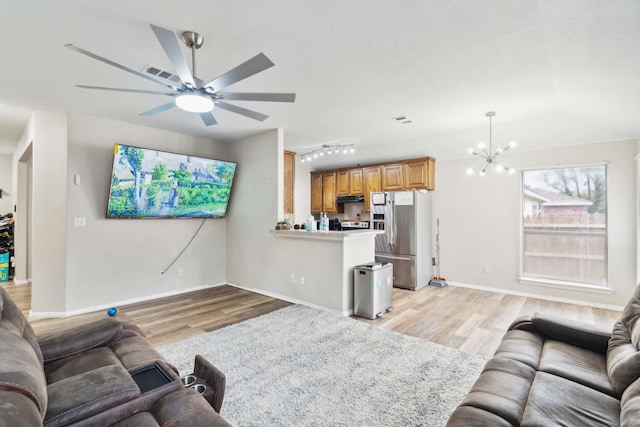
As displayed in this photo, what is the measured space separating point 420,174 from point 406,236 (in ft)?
3.93

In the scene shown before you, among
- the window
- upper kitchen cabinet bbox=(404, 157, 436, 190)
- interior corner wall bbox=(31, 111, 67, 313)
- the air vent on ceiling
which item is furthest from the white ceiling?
upper kitchen cabinet bbox=(404, 157, 436, 190)

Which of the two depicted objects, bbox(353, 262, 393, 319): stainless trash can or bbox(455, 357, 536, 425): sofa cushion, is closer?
bbox(455, 357, 536, 425): sofa cushion

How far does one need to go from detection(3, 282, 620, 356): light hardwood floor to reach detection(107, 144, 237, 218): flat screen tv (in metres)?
1.33

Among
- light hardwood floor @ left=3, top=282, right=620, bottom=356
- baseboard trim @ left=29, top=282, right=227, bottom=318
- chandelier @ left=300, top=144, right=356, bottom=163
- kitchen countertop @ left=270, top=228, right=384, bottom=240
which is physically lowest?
light hardwood floor @ left=3, top=282, right=620, bottom=356

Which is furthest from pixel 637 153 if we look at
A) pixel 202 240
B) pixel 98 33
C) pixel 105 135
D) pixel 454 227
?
pixel 105 135

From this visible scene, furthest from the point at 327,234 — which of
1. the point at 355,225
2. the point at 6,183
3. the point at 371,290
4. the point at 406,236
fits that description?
the point at 6,183

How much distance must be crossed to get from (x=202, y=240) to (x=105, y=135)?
6.83 ft

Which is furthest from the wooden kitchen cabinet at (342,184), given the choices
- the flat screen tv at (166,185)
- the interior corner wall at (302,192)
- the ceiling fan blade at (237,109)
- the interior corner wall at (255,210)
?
the ceiling fan blade at (237,109)

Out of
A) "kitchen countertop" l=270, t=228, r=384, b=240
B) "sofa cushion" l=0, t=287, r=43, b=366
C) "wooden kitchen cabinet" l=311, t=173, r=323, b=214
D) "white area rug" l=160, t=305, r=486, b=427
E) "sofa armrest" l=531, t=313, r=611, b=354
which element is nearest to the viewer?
"sofa cushion" l=0, t=287, r=43, b=366

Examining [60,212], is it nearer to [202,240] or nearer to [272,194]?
[202,240]

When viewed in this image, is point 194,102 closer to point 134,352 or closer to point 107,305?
point 134,352

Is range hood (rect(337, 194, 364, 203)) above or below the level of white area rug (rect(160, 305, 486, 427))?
above

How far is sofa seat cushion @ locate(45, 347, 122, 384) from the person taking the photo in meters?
1.55

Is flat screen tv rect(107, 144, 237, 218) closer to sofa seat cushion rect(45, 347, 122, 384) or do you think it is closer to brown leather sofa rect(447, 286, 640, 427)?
sofa seat cushion rect(45, 347, 122, 384)
